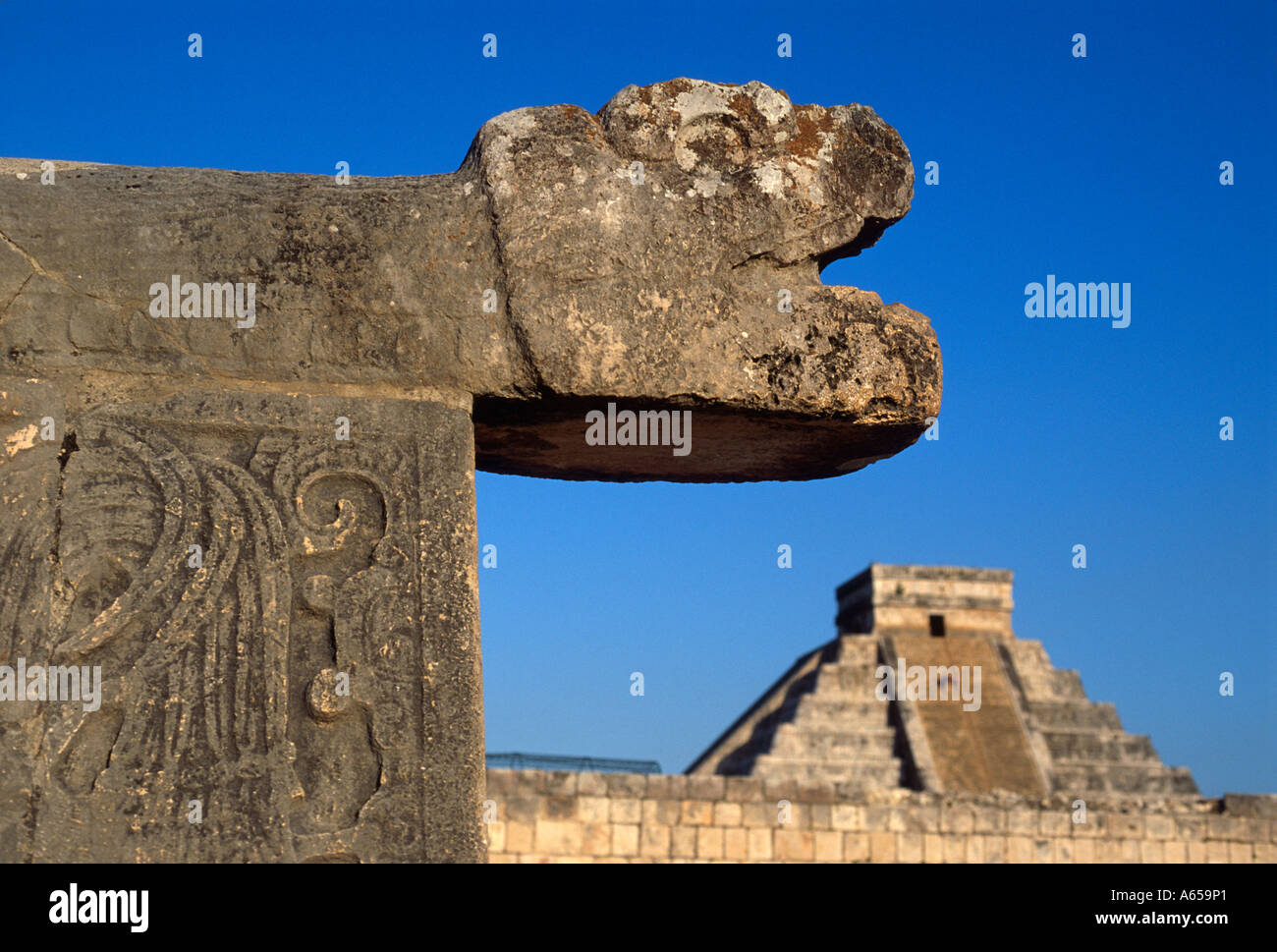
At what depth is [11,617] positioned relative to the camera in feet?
8.14

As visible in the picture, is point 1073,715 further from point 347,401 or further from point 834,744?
point 347,401

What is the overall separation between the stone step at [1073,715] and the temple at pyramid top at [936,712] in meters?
0.03

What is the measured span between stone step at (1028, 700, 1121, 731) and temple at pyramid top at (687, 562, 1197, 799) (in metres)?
0.03

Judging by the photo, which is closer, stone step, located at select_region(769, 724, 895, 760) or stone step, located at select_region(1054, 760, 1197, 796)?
stone step, located at select_region(769, 724, 895, 760)

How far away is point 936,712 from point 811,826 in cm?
1344

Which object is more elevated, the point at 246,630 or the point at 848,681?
the point at 848,681

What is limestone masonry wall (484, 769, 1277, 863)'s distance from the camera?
1178cm

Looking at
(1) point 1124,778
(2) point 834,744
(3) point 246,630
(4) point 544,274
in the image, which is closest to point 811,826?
(4) point 544,274

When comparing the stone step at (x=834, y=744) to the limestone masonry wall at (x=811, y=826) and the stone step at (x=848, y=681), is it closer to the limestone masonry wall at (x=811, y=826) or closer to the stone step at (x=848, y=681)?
the stone step at (x=848, y=681)

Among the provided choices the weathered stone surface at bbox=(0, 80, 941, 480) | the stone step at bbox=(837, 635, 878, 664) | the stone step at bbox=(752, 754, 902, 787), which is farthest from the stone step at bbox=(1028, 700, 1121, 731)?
the weathered stone surface at bbox=(0, 80, 941, 480)

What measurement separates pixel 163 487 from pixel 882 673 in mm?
23595

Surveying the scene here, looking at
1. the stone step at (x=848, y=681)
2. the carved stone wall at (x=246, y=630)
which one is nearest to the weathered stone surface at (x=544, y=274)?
the carved stone wall at (x=246, y=630)

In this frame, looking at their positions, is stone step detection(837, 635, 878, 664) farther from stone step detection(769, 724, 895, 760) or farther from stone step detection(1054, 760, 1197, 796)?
stone step detection(1054, 760, 1197, 796)

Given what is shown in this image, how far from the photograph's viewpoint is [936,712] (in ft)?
83.1
